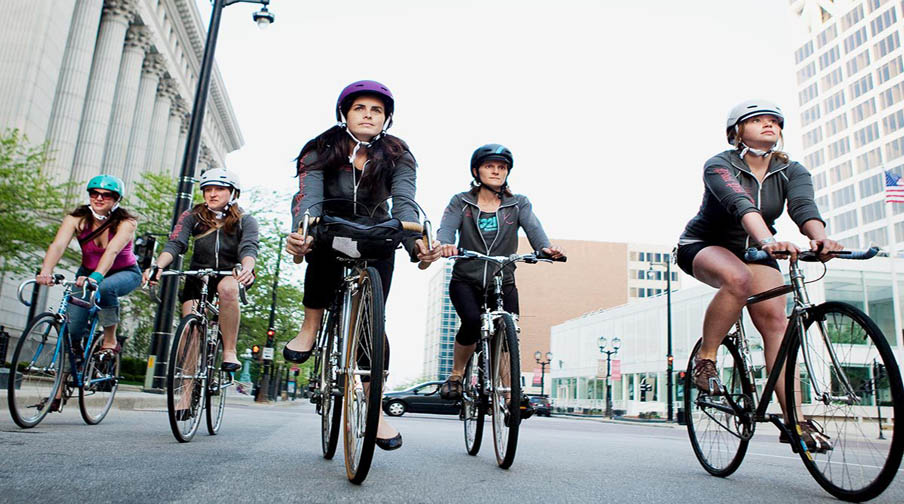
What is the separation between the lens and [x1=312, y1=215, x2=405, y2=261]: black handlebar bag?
11.9ft

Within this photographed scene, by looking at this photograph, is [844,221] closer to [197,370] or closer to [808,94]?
[808,94]

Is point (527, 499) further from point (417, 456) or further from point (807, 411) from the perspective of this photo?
point (417, 456)

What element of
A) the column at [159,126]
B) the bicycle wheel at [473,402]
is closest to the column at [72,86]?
the column at [159,126]

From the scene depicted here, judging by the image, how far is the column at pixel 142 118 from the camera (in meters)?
44.1

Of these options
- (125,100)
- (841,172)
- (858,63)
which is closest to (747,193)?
(125,100)

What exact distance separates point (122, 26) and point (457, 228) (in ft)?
136

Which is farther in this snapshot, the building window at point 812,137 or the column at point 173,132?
the building window at point 812,137

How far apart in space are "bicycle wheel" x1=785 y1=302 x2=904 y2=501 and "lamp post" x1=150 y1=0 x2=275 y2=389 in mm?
11061

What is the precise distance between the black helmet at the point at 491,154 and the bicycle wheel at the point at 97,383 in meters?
3.55

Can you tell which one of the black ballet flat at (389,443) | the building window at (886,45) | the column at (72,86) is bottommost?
the black ballet flat at (389,443)

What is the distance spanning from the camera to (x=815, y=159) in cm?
8350

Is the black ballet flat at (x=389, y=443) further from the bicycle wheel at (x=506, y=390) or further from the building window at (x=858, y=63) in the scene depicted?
the building window at (x=858, y=63)

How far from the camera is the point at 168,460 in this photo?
3770 millimetres

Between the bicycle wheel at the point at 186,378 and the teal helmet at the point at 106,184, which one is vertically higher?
the teal helmet at the point at 106,184
